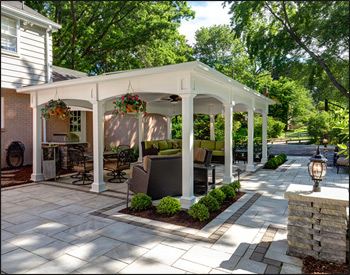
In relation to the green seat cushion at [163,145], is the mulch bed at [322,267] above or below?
below

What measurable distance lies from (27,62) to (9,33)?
3.37ft

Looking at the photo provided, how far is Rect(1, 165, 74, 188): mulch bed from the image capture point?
7164 millimetres

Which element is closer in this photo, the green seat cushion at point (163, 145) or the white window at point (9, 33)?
the white window at point (9, 33)

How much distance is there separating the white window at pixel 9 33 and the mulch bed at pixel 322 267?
32.8 feet

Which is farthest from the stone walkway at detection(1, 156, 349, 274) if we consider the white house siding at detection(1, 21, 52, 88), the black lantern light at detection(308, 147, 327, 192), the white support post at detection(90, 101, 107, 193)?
the white house siding at detection(1, 21, 52, 88)

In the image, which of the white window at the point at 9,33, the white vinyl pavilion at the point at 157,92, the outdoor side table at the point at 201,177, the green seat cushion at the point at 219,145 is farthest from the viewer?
the green seat cushion at the point at 219,145

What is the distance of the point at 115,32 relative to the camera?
14.3 meters

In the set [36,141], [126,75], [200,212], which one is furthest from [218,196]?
[36,141]

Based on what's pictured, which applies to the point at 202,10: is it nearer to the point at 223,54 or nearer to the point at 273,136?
the point at 273,136

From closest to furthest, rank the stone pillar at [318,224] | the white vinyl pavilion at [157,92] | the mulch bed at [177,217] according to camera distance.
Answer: the stone pillar at [318,224] < the mulch bed at [177,217] < the white vinyl pavilion at [157,92]

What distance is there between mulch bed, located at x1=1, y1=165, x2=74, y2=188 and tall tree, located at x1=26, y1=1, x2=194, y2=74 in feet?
26.0

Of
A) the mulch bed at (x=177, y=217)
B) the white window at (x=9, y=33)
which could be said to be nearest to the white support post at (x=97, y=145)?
the mulch bed at (x=177, y=217)

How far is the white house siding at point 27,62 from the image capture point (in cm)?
829

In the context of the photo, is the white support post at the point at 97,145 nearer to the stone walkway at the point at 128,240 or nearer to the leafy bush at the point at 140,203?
the stone walkway at the point at 128,240
